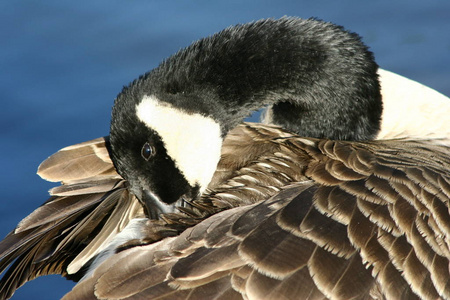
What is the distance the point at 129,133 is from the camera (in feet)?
7.23

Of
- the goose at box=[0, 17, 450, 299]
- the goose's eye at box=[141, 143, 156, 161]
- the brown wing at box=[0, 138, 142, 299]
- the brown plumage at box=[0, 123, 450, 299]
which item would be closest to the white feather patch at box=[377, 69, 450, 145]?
the goose at box=[0, 17, 450, 299]

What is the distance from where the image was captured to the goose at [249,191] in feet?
5.07

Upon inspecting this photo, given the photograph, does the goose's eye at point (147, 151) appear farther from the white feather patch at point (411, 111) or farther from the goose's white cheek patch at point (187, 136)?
the white feather patch at point (411, 111)

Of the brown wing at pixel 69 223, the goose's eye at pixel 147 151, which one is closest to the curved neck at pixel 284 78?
the goose's eye at pixel 147 151

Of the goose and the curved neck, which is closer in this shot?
the goose

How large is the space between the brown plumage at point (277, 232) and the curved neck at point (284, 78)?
10.0 inches

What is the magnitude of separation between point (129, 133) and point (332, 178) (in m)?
0.72

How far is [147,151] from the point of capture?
2.24 m

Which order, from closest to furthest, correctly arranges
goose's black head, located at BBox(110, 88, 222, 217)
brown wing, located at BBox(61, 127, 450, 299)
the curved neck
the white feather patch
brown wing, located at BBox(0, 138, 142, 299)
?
brown wing, located at BBox(61, 127, 450, 299)
brown wing, located at BBox(0, 138, 142, 299)
goose's black head, located at BBox(110, 88, 222, 217)
the curved neck
the white feather patch

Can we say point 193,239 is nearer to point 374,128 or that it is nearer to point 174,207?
point 174,207

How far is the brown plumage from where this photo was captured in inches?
59.9

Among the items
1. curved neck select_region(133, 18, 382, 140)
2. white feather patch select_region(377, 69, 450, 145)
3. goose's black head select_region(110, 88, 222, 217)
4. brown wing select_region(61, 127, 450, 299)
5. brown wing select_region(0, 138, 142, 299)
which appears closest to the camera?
brown wing select_region(61, 127, 450, 299)

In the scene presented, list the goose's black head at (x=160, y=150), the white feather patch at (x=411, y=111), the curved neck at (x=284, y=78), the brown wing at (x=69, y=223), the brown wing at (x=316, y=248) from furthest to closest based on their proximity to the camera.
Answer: the white feather patch at (x=411, y=111) < the curved neck at (x=284, y=78) < the goose's black head at (x=160, y=150) < the brown wing at (x=69, y=223) < the brown wing at (x=316, y=248)

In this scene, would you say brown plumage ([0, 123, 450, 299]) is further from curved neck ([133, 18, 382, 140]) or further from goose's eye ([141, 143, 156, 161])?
curved neck ([133, 18, 382, 140])
